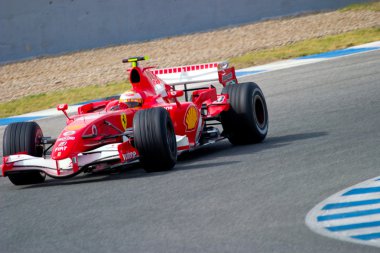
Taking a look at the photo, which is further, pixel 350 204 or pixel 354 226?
pixel 350 204

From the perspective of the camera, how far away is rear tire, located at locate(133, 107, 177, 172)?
9.00 metres

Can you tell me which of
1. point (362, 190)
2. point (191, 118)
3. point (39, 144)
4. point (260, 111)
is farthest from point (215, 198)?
point (260, 111)

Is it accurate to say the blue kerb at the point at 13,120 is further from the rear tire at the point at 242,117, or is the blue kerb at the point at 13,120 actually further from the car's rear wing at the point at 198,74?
the rear tire at the point at 242,117

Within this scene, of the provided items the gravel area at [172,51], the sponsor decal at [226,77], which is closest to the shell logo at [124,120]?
the sponsor decal at [226,77]

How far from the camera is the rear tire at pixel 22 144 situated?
9.55 meters

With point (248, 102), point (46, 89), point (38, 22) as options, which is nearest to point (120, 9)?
point (38, 22)

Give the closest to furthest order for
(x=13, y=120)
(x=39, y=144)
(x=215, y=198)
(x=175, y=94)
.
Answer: (x=215, y=198) → (x=39, y=144) → (x=175, y=94) → (x=13, y=120)

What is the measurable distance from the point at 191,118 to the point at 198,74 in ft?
4.08

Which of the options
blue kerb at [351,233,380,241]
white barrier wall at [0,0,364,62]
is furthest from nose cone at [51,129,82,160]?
white barrier wall at [0,0,364,62]

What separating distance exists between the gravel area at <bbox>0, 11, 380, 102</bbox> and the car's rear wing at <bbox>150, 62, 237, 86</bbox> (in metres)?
10.2

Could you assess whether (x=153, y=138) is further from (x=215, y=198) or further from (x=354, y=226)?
(x=354, y=226)

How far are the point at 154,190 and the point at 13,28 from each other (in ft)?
58.3

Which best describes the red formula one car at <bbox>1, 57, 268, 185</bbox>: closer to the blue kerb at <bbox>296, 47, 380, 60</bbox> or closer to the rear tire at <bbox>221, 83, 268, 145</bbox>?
the rear tire at <bbox>221, 83, 268, 145</bbox>

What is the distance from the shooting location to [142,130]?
904cm
